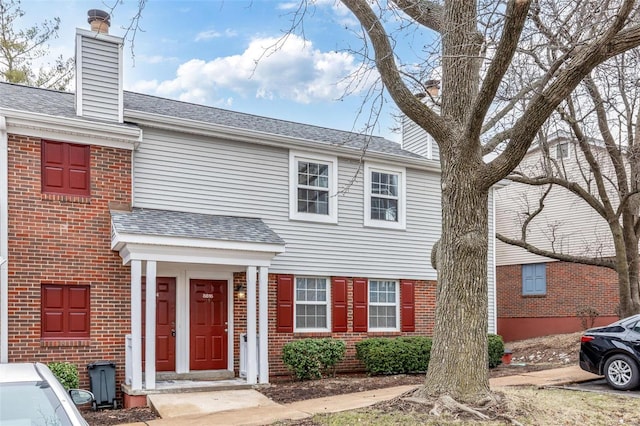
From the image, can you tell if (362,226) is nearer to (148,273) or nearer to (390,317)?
(390,317)

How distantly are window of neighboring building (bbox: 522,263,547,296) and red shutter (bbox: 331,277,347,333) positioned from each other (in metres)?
11.4

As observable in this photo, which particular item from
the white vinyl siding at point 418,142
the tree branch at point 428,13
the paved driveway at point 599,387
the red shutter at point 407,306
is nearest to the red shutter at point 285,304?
the red shutter at point 407,306

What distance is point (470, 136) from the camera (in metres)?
7.54

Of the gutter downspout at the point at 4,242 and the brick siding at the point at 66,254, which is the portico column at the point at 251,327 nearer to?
the brick siding at the point at 66,254

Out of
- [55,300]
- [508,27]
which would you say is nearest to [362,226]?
[55,300]

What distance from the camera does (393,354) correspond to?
41.7ft

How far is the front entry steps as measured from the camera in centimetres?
952

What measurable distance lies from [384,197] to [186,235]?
18.2ft

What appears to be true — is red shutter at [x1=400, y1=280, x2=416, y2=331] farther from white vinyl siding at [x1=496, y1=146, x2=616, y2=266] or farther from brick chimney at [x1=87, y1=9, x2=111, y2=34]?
brick chimney at [x1=87, y1=9, x2=111, y2=34]

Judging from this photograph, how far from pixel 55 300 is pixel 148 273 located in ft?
5.85

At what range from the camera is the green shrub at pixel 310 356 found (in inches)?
462

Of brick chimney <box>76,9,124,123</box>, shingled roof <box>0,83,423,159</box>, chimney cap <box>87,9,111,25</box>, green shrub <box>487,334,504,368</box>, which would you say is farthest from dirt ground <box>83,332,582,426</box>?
chimney cap <box>87,9,111,25</box>

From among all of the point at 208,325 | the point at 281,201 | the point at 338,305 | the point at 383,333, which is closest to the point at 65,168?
the point at 208,325

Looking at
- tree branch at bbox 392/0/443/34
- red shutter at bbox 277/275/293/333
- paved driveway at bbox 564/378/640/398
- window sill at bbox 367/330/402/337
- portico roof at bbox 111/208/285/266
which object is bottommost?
paved driveway at bbox 564/378/640/398
